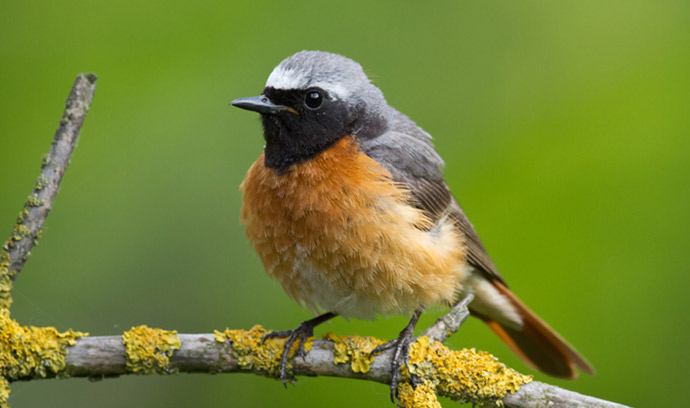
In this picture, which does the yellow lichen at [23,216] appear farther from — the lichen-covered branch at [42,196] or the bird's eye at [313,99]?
the bird's eye at [313,99]

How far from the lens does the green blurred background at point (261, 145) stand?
4297 mm

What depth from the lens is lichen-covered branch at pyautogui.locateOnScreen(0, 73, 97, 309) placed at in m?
3.55

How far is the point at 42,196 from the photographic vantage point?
358 centimetres

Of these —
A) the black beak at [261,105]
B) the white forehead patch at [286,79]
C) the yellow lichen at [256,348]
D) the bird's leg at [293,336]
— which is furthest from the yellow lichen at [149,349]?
the white forehead patch at [286,79]

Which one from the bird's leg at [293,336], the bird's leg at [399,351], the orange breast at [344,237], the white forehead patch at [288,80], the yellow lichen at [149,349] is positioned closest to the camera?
the yellow lichen at [149,349]

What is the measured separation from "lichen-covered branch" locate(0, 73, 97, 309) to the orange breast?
1.12 meters

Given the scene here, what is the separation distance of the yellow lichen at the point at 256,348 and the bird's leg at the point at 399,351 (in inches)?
16.5

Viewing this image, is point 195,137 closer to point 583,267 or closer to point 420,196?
point 420,196

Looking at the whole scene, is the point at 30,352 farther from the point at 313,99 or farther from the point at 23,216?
the point at 313,99

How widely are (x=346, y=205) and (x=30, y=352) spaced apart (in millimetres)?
1727

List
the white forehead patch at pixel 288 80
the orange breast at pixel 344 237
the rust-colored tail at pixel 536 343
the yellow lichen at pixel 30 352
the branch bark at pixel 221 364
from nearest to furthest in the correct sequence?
the branch bark at pixel 221 364 < the yellow lichen at pixel 30 352 < the orange breast at pixel 344 237 < the white forehead patch at pixel 288 80 < the rust-colored tail at pixel 536 343

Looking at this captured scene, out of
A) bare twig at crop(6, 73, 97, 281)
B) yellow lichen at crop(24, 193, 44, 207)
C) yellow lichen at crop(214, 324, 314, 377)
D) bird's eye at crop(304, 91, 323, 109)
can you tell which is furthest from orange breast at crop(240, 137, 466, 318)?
yellow lichen at crop(24, 193, 44, 207)

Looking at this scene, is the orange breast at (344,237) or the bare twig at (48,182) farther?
the orange breast at (344,237)

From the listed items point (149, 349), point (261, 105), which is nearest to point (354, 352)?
point (149, 349)
